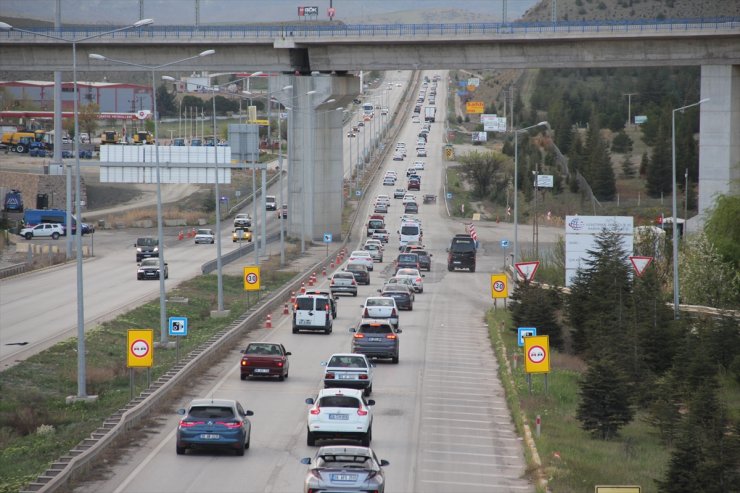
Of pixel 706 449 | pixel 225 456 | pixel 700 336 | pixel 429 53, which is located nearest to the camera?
pixel 706 449

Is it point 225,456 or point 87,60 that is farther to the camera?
point 87,60

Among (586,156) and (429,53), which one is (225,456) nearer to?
(429,53)

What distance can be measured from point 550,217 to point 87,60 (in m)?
45.6

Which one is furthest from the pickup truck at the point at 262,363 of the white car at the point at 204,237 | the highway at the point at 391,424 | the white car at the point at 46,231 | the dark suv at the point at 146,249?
the white car at the point at 46,231

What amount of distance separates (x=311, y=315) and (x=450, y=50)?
144 ft

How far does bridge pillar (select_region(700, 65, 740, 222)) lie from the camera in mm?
80875

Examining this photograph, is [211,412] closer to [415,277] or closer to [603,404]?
[603,404]

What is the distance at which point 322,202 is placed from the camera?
3716 inches

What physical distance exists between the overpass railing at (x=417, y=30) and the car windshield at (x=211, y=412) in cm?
6007

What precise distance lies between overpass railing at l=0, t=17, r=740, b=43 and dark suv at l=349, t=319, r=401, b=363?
47.4 metres

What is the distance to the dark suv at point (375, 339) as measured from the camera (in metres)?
39.5

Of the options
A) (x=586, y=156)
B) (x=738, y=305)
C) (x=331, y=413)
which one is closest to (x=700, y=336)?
(x=738, y=305)

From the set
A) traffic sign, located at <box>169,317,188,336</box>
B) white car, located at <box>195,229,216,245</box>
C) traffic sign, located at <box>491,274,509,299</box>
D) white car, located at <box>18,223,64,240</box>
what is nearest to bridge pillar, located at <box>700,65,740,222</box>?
traffic sign, located at <box>491,274,509,299</box>

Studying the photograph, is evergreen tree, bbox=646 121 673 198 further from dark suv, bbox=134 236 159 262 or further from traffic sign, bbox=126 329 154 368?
traffic sign, bbox=126 329 154 368
